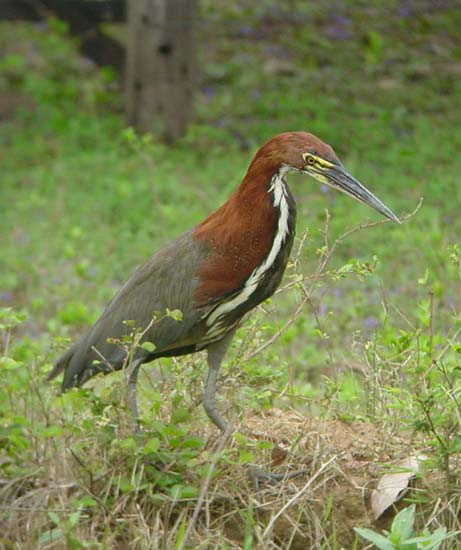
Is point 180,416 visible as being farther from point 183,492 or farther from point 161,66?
point 161,66

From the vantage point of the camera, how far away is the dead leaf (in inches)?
165

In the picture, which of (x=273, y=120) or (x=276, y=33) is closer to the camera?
(x=273, y=120)

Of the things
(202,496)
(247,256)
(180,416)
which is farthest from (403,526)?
(247,256)

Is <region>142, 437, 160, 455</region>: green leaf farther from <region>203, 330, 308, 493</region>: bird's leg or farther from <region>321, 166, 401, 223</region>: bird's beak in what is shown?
<region>321, 166, 401, 223</region>: bird's beak

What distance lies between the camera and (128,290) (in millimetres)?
4719

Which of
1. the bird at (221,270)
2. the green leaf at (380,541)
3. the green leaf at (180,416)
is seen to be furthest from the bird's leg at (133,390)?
the green leaf at (380,541)

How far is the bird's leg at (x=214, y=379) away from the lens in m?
4.42

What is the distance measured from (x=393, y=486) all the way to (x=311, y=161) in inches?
43.3

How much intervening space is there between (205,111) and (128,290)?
6.36m

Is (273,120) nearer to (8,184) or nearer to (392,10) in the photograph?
(8,184)

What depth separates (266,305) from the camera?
16.2 feet

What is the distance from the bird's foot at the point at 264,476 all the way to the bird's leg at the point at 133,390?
16.1 inches

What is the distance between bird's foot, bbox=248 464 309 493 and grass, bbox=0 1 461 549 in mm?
28

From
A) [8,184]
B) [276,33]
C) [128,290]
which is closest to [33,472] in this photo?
[128,290]
